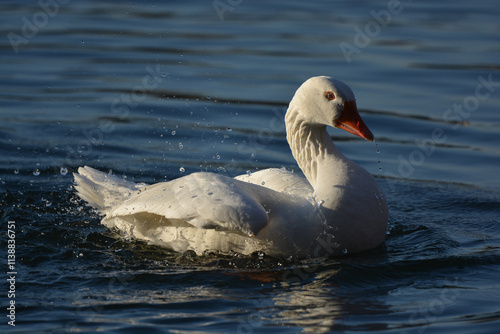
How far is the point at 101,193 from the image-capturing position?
795 cm

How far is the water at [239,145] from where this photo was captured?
606 centimetres

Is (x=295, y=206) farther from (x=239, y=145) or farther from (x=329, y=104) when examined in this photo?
(x=239, y=145)

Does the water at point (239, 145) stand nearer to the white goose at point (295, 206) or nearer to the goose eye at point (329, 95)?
the white goose at point (295, 206)

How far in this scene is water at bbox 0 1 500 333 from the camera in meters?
6.06

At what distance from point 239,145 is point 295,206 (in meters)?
4.20

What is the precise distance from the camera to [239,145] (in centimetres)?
1085

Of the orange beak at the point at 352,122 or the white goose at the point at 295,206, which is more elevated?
the orange beak at the point at 352,122

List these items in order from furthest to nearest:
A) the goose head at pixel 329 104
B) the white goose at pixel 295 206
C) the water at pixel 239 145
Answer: the goose head at pixel 329 104 → the white goose at pixel 295 206 → the water at pixel 239 145

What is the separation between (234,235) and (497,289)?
7.70 feet

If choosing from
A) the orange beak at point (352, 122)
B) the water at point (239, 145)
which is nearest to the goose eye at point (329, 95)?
the orange beak at point (352, 122)

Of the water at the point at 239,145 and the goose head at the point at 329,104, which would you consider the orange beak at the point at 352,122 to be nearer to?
the goose head at the point at 329,104

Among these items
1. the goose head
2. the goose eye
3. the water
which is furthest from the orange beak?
the water

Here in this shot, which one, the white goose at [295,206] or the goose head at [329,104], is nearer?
the white goose at [295,206]

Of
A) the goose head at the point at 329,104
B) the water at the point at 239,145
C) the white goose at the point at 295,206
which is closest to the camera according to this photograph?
the water at the point at 239,145
